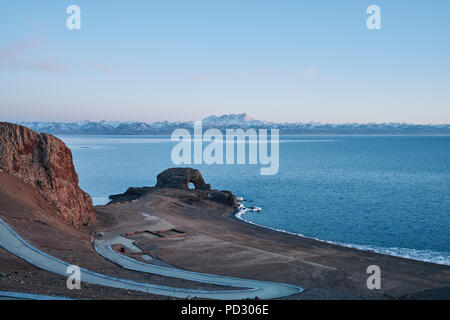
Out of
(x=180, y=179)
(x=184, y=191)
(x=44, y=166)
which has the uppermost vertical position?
(x=44, y=166)

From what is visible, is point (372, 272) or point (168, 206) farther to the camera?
point (168, 206)

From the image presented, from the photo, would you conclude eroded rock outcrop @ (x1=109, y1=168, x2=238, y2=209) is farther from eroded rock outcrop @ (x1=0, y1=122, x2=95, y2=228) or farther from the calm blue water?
eroded rock outcrop @ (x1=0, y1=122, x2=95, y2=228)

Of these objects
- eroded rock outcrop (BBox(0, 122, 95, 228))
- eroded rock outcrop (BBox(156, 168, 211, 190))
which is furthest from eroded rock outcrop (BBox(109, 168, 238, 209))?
eroded rock outcrop (BBox(0, 122, 95, 228))

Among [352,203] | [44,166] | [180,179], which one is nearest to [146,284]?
[44,166]

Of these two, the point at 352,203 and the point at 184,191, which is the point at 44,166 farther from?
the point at 352,203

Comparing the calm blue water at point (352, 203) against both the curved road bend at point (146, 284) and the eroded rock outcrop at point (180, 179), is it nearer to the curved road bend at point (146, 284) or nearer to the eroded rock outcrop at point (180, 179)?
the eroded rock outcrop at point (180, 179)

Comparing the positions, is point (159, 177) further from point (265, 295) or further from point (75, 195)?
point (265, 295)
